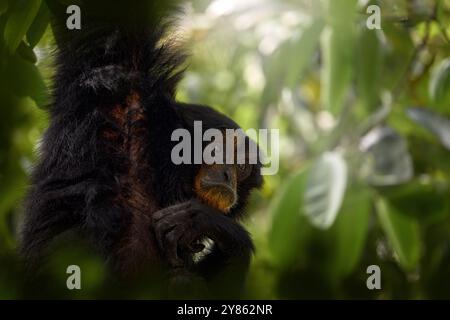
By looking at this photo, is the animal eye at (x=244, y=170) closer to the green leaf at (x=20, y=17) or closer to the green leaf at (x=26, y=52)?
the green leaf at (x=26, y=52)

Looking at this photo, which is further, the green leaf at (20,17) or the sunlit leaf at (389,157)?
the sunlit leaf at (389,157)

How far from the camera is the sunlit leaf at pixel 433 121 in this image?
287 cm

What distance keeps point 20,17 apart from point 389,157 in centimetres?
168

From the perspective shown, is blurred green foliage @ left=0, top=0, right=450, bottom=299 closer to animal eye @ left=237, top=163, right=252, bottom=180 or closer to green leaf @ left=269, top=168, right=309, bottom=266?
green leaf @ left=269, top=168, right=309, bottom=266

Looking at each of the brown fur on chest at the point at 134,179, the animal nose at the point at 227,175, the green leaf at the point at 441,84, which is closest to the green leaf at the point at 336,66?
the green leaf at the point at 441,84

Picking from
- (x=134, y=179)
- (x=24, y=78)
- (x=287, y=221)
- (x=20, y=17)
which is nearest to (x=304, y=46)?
(x=287, y=221)

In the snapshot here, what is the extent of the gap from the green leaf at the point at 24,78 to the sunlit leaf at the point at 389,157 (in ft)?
4.68

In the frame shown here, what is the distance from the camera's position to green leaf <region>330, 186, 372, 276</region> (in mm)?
2920

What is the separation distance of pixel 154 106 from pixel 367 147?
3.87 feet
